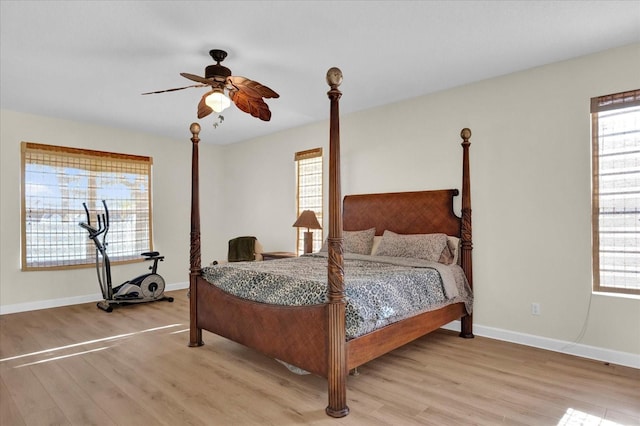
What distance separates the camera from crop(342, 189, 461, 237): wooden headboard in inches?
163

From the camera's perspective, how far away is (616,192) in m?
3.22

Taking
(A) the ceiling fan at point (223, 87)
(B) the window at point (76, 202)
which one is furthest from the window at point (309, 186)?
(B) the window at point (76, 202)

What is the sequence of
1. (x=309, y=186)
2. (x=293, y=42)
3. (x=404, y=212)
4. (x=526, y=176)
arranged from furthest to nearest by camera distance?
(x=309, y=186)
(x=404, y=212)
(x=526, y=176)
(x=293, y=42)

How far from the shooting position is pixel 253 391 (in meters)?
2.67

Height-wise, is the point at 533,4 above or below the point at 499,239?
above

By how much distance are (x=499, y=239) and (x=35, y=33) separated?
14.6ft

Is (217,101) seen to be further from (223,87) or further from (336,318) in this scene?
(336,318)

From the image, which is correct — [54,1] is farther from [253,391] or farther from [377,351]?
[377,351]

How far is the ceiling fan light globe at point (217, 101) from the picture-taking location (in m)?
3.17

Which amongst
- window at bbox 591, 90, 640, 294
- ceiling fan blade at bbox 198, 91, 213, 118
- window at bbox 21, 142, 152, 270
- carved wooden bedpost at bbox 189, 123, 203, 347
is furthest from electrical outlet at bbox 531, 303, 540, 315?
window at bbox 21, 142, 152, 270

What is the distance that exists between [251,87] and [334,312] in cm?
200

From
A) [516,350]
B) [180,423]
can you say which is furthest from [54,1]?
[516,350]

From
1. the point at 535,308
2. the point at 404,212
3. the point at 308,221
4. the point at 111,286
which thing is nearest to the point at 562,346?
the point at 535,308

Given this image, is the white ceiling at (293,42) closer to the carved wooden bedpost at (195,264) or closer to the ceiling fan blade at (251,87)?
the ceiling fan blade at (251,87)
